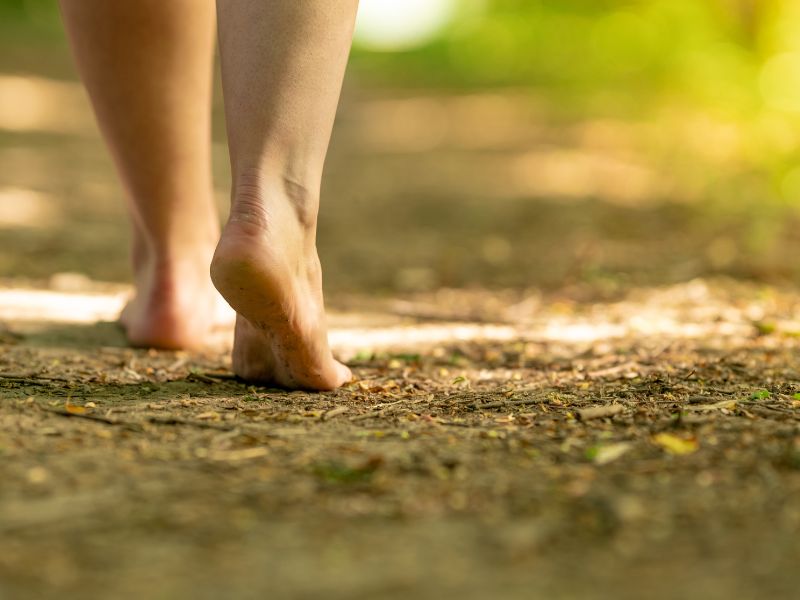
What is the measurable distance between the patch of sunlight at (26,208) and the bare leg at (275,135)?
2023 millimetres

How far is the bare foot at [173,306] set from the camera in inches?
71.8

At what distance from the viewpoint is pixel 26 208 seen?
11.4 feet

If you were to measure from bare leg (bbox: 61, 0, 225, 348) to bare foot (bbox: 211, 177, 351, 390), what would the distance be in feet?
1.15

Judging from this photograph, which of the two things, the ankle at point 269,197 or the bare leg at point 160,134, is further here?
the bare leg at point 160,134

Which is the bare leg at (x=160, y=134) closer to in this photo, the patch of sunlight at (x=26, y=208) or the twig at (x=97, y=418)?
the twig at (x=97, y=418)

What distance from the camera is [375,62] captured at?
10484 millimetres

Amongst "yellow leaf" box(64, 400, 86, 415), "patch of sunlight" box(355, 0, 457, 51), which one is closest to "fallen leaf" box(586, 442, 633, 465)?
"yellow leaf" box(64, 400, 86, 415)

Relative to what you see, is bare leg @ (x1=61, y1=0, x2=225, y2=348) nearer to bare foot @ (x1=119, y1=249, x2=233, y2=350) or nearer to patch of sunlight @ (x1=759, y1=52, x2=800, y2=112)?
bare foot @ (x1=119, y1=249, x2=233, y2=350)

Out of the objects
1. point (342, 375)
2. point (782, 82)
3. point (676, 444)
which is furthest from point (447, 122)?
point (676, 444)

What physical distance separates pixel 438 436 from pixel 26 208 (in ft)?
8.64

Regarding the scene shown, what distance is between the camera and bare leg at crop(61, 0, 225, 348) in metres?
1.72

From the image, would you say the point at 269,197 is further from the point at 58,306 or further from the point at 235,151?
the point at 58,306

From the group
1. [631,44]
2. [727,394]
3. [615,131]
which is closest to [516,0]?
[631,44]

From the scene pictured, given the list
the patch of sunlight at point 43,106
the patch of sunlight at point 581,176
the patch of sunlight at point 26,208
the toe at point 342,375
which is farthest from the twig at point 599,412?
the patch of sunlight at point 43,106
